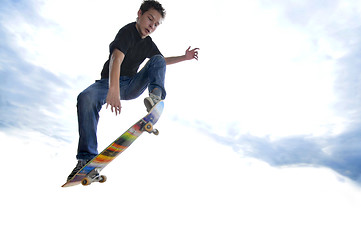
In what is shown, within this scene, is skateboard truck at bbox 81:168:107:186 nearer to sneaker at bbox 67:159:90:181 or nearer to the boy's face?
sneaker at bbox 67:159:90:181

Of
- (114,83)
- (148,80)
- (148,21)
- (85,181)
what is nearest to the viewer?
(114,83)

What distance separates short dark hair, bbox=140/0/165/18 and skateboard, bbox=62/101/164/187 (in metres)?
1.83

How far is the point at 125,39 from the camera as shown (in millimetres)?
4031

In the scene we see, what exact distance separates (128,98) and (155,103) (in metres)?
1.18

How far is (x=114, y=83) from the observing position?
357 cm

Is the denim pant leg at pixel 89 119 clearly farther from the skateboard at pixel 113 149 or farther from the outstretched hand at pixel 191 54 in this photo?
the outstretched hand at pixel 191 54

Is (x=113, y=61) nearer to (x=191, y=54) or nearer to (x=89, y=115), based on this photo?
(x=89, y=115)

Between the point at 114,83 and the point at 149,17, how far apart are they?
161cm

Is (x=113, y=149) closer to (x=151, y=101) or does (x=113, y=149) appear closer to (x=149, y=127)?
(x=149, y=127)

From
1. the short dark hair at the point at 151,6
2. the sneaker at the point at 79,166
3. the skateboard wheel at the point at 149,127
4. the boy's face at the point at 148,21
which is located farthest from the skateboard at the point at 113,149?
the short dark hair at the point at 151,6

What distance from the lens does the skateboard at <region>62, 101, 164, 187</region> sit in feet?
12.5

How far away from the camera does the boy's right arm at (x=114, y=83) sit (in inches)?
136

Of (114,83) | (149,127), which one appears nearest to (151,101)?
(149,127)

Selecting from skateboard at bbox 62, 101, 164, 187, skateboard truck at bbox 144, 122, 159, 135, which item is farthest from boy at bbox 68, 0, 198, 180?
skateboard truck at bbox 144, 122, 159, 135
